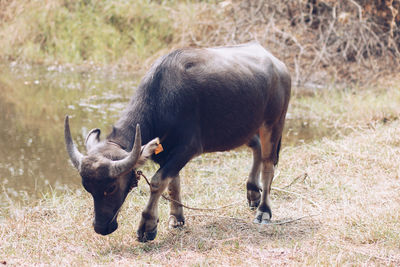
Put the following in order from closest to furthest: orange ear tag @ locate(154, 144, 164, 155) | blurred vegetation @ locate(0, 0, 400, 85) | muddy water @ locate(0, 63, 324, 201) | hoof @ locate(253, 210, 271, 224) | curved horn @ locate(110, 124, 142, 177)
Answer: curved horn @ locate(110, 124, 142, 177), orange ear tag @ locate(154, 144, 164, 155), hoof @ locate(253, 210, 271, 224), muddy water @ locate(0, 63, 324, 201), blurred vegetation @ locate(0, 0, 400, 85)

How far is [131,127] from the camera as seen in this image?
400 cm

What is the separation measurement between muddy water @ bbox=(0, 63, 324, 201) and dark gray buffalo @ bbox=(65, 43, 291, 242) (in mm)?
1901

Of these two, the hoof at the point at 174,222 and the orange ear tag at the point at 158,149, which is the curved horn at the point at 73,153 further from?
the hoof at the point at 174,222

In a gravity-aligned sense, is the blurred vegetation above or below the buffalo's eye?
below

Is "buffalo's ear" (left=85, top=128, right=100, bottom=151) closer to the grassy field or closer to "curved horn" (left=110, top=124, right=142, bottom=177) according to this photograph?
"curved horn" (left=110, top=124, right=142, bottom=177)

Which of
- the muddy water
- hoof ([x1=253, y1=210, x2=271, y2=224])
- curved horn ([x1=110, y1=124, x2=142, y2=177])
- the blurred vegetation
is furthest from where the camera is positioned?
the blurred vegetation

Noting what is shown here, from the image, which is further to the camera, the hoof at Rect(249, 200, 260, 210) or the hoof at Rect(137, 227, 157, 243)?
the hoof at Rect(249, 200, 260, 210)

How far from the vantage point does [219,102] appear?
4.30 metres

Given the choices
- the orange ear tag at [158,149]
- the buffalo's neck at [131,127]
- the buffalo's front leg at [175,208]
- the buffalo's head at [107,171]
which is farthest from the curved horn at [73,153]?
the buffalo's front leg at [175,208]

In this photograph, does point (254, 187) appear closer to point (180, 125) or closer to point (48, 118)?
point (180, 125)

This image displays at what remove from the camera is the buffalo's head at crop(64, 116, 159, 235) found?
3570 millimetres

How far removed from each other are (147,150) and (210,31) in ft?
29.2

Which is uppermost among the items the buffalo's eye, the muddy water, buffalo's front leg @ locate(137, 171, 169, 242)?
the buffalo's eye

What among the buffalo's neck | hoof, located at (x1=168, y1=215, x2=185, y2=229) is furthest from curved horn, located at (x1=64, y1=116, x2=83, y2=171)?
hoof, located at (x1=168, y1=215, x2=185, y2=229)
